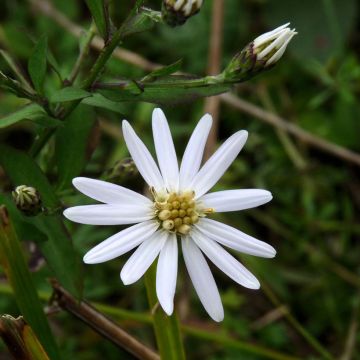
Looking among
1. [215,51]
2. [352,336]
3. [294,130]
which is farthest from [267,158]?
[352,336]

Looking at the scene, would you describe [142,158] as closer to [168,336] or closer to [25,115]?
[25,115]

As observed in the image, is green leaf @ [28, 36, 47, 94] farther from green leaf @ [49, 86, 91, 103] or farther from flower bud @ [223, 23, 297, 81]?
flower bud @ [223, 23, 297, 81]

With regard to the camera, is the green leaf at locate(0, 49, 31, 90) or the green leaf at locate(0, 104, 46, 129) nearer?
the green leaf at locate(0, 104, 46, 129)

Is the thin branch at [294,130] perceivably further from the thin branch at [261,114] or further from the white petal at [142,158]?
the white petal at [142,158]

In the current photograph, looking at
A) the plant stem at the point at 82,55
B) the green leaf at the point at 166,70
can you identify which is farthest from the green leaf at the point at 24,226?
the green leaf at the point at 166,70

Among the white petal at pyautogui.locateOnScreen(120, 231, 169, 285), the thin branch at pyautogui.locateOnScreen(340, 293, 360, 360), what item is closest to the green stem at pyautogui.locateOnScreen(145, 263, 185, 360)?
the white petal at pyautogui.locateOnScreen(120, 231, 169, 285)

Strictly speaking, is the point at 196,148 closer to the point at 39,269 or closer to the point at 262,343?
the point at 39,269
